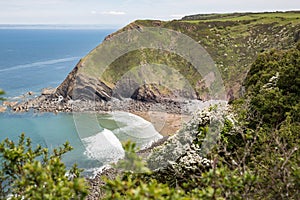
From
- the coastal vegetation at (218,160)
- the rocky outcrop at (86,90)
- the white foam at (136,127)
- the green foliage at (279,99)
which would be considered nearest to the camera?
the coastal vegetation at (218,160)

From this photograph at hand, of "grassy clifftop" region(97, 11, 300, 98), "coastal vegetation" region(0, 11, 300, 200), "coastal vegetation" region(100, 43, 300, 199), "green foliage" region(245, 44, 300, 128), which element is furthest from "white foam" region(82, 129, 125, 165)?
"green foliage" region(245, 44, 300, 128)

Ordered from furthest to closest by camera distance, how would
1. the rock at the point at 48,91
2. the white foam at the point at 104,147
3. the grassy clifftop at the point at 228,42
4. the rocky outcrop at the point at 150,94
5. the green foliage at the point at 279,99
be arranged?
1. the rock at the point at 48,91
2. the grassy clifftop at the point at 228,42
3. the rocky outcrop at the point at 150,94
4. the white foam at the point at 104,147
5. the green foliage at the point at 279,99

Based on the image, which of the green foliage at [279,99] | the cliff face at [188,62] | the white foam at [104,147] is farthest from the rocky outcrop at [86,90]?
the green foliage at [279,99]

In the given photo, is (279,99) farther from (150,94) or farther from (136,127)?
(150,94)

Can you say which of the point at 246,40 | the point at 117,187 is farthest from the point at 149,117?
the point at 117,187

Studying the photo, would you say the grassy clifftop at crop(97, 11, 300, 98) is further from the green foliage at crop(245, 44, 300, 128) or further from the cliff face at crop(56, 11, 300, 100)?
the green foliage at crop(245, 44, 300, 128)

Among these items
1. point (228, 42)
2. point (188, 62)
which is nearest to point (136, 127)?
point (188, 62)

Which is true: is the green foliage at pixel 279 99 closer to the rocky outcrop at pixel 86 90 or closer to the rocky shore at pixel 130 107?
the rocky shore at pixel 130 107

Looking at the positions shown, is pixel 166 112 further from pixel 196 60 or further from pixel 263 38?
pixel 263 38
